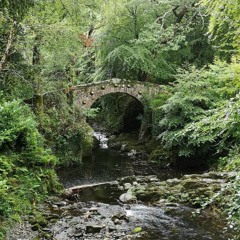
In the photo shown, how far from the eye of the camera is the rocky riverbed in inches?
274

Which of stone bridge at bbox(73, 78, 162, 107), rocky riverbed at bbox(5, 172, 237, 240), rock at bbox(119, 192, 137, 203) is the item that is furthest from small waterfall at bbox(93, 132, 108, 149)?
rock at bbox(119, 192, 137, 203)

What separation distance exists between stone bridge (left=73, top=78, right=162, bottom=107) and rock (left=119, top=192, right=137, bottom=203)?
730 cm

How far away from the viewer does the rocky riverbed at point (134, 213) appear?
6953mm

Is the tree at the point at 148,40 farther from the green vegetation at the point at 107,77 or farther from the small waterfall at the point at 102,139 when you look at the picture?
the small waterfall at the point at 102,139

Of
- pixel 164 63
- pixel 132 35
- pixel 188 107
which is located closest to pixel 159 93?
pixel 164 63

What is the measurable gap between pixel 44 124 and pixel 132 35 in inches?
336

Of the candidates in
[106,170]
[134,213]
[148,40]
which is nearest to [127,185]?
[134,213]

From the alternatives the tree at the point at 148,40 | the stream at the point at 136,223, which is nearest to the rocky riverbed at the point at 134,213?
the stream at the point at 136,223

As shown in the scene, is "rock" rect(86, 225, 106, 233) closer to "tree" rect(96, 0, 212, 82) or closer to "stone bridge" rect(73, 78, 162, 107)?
"stone bridge" rect(73, 78, 162, 107)

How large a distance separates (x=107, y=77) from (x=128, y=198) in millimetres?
10977

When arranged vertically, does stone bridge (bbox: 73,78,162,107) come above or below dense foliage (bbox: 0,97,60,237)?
above

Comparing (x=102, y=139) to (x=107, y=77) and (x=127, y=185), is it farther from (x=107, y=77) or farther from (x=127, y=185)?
(x=127, y=185)

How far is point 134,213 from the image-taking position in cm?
852

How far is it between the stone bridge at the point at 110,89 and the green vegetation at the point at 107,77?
25.5 inches
